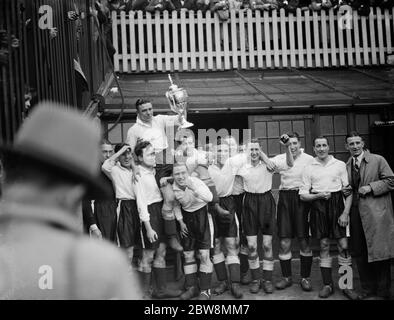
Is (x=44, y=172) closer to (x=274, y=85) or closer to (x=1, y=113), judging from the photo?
(x=1, y=113)

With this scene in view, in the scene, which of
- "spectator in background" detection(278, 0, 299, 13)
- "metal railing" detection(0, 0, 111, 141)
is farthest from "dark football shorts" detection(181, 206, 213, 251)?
"spectator in background" detection(278, 0, 299, 13)

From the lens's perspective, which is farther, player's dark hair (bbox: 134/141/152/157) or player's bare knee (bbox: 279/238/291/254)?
player's bare knee (bbox: 279/238/291/254)

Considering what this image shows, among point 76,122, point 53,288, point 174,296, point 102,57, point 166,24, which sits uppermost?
point 166,24

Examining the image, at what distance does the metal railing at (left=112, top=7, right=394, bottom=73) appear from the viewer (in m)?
8.31

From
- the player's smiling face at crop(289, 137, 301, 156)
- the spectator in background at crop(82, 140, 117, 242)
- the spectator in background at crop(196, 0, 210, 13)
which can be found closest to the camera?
the spectator in background at crop(82, 140, 117, 242)

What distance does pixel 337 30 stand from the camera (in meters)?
8.41

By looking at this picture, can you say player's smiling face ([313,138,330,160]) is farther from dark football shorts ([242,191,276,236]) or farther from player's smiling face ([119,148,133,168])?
player's smiling face ([119,148,133,168])

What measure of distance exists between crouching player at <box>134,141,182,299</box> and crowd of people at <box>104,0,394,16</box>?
3646 mm

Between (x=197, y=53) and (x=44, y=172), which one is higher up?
(x=197, y=53)

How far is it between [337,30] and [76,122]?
7.72 m

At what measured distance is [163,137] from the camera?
5664 mm

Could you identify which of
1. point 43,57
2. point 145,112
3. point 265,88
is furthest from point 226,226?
point 265,88
